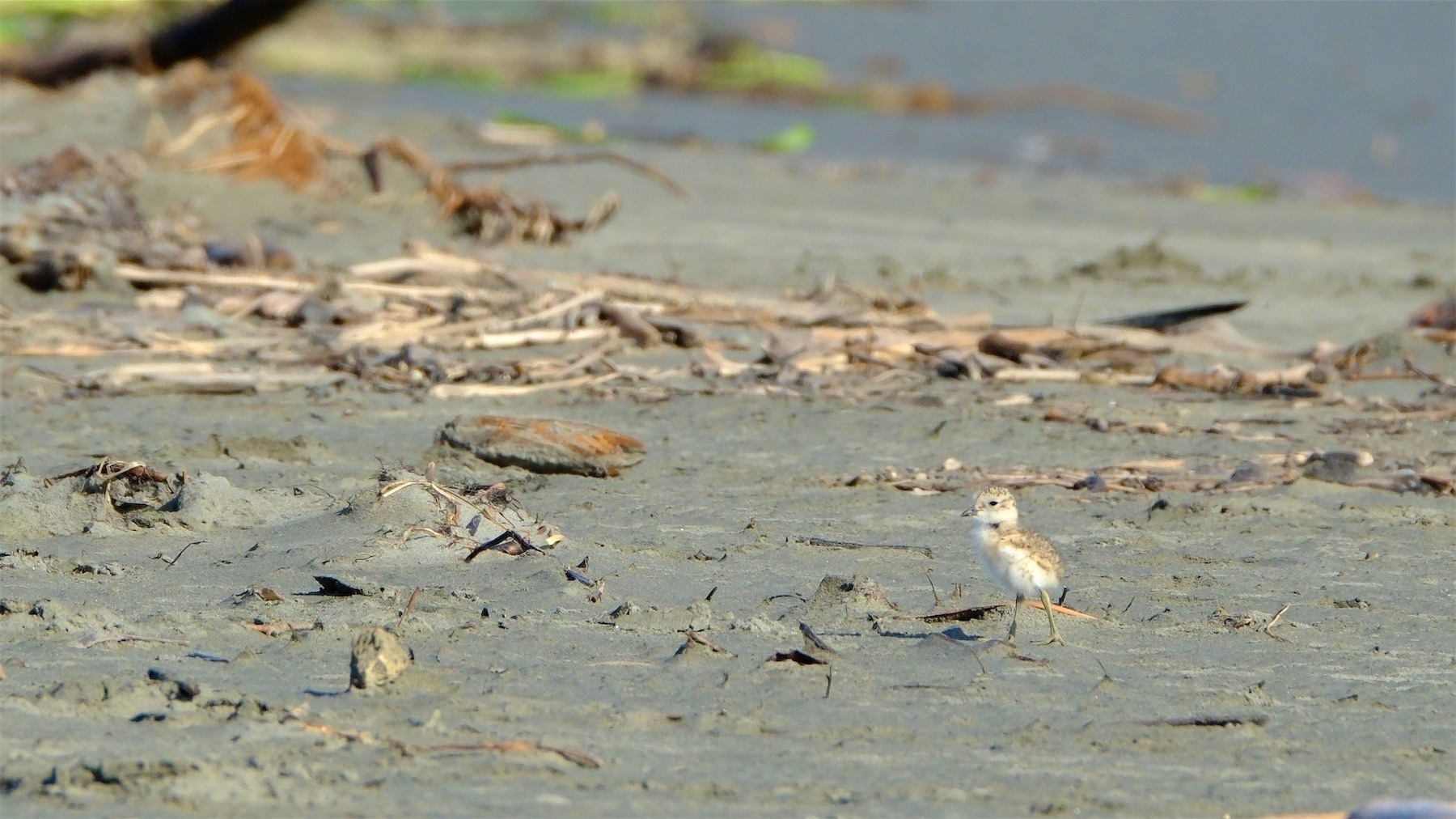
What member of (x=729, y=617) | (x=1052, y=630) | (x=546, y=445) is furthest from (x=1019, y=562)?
(x=546, y=445)

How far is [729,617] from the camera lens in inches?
140

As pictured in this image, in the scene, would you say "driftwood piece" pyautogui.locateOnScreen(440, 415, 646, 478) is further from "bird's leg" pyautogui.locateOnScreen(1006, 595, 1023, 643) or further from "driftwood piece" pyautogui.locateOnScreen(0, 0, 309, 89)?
"driftwood piece" pyautogui.locateOnScreen(0, 0, 309, 89)

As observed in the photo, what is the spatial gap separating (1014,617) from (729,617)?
567 millimetres

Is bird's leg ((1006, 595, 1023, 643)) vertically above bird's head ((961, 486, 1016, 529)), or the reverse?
bird's head ((961, 486, 1016, 529))

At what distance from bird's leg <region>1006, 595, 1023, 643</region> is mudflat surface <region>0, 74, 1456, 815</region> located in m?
0.04

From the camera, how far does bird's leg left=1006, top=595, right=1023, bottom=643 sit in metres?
3.44

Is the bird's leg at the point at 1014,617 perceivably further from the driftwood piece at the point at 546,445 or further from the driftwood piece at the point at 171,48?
the driftwood piece at the point at 171,48

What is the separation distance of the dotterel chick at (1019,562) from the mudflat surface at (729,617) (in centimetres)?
9

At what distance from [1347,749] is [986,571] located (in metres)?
0.80

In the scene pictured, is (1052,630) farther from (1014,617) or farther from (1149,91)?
(1149,91)

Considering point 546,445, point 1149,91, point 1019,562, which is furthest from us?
point 1149,91

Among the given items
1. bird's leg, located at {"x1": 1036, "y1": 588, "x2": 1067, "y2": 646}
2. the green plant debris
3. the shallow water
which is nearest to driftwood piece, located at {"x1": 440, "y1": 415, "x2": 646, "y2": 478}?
bird's leg, located at {"x1": 1036, "y1": 588, "x2": 1067, "y2": 646}

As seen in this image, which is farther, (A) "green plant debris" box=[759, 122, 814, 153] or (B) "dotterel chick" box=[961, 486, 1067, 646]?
(A) "green plant debris" box=[759, 122, 814, 153]

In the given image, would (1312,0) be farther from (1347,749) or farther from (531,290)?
(1347,749)
